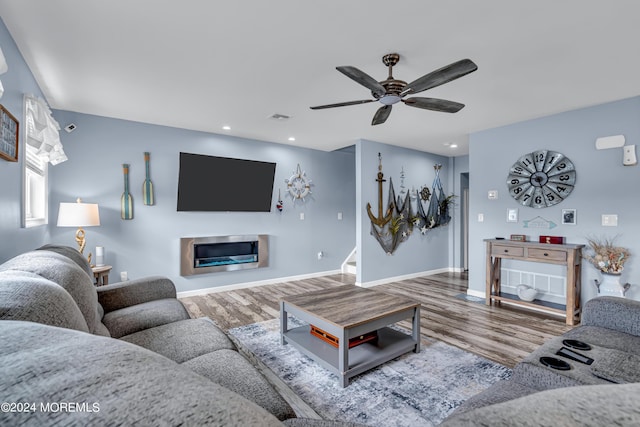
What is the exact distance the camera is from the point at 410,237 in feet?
18.7

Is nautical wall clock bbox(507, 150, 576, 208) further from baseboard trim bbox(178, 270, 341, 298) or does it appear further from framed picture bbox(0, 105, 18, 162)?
framed picture bbox(0, 105, 18, 162)

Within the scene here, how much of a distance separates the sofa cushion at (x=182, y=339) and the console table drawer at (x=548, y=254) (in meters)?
3.59

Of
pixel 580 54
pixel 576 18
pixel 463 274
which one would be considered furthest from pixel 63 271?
pixel 463 274

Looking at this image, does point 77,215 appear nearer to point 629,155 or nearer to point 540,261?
point 540,261

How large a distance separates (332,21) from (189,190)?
129 inches

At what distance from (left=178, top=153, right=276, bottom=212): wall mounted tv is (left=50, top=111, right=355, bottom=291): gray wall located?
0.30 feet

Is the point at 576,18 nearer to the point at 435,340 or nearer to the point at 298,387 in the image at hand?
the point at 435,340

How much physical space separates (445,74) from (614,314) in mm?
1808

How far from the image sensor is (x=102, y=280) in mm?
3680

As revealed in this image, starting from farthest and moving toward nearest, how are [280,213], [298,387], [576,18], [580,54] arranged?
[280,213]
[580,54]
[298,387]
[576,18]

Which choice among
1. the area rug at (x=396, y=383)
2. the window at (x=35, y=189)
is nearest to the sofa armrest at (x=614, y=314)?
the area rug at (x=396, y=383)

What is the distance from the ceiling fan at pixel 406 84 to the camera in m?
1.93

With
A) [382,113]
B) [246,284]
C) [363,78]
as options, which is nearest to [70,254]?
[363,78]

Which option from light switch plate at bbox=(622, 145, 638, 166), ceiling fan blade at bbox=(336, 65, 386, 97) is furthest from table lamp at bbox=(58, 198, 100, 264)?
light switch plate at bbox=(622, 145, 638, 166)
